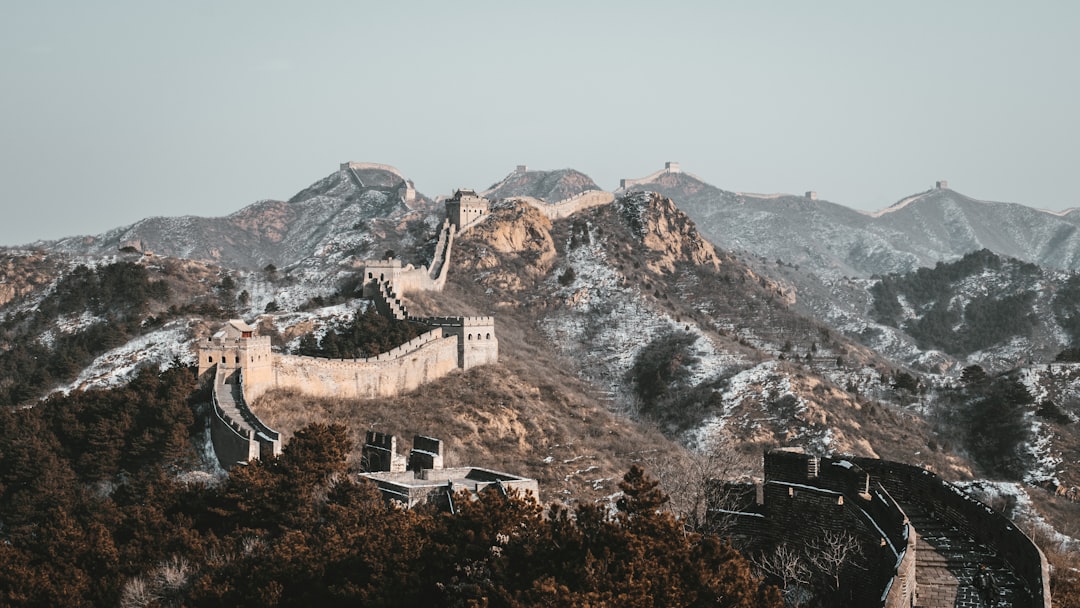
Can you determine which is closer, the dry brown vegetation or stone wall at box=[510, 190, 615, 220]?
the dry brown vegetation

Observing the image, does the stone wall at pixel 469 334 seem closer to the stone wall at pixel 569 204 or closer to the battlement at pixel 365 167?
the stone wall at pixel 569 204

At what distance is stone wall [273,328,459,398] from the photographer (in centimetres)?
4538

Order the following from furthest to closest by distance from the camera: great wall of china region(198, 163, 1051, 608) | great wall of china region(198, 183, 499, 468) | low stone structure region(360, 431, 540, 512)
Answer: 1. great wall of china region(198, 183, 499, 468)
2. low stone structure region(360, 431, 540, 512)
3. great wall of china region(198, 163, 1051, 608)

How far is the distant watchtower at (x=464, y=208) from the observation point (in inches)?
3236

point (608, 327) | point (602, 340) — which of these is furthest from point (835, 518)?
point (608, 327)

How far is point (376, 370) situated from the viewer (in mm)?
49594

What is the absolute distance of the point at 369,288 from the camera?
61.5m

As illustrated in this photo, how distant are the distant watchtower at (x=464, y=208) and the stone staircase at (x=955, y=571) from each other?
67900mm

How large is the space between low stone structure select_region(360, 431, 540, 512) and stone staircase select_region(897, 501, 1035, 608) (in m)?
12.2

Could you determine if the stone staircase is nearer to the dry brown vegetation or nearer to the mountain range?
the dry brown vegetation

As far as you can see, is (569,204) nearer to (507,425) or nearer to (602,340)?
(602,340)

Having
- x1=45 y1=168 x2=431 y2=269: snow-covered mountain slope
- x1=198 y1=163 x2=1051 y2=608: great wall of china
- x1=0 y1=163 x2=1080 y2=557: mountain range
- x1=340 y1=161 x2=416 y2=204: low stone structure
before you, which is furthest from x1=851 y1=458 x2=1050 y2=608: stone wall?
x1=340 y1=161 x2=416 y2=204: low stone structure

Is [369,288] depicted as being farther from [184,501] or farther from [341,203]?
[341,203]

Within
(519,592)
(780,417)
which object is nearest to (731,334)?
(780,417)
